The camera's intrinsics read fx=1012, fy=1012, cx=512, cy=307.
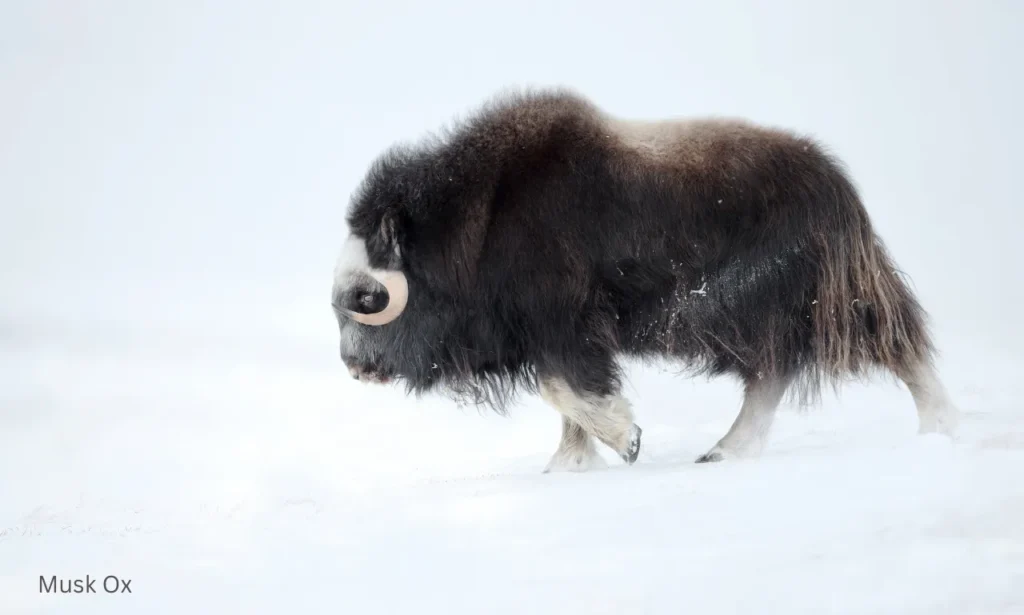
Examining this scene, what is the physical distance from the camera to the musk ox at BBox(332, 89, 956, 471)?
4285mm

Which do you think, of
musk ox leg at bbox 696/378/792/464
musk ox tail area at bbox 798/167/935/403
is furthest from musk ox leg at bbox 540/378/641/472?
musk ox tail area at bbox 798/167/935/403

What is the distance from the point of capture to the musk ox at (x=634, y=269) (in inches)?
169

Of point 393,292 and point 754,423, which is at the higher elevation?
point 393,292

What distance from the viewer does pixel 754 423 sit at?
461 centimetres

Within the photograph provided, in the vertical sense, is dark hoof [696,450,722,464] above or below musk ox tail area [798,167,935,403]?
below

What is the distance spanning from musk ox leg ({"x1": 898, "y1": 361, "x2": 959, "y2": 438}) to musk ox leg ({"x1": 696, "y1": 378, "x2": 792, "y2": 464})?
537 mm

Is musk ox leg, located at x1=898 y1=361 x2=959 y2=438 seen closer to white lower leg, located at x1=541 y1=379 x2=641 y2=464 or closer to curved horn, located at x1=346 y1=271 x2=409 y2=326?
white lower leg, located at x1=541 y1=379 x2=641 y2=464

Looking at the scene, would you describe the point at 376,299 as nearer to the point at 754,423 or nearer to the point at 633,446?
the point at 633,446

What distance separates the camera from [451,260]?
4.47 meters

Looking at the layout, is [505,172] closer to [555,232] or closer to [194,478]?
[555,232]

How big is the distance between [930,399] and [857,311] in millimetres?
510

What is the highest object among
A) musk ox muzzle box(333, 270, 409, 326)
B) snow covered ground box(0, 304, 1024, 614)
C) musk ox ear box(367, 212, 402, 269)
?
musk ox ear box(367, 212, 402, 269)

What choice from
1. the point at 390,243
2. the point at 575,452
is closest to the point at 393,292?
the point at 390,243

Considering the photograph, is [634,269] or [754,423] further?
[754,423]
